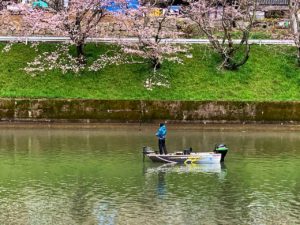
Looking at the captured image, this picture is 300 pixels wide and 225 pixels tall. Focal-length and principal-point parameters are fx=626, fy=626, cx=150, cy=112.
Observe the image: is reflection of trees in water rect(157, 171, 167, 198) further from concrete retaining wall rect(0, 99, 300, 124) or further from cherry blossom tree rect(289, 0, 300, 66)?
cherry blossom tree rect(289, 0, 300, 66)

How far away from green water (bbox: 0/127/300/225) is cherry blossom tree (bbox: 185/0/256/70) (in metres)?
11.7

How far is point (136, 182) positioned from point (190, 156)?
14.9ft

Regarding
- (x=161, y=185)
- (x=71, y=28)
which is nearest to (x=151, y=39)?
(x=71, y=28)

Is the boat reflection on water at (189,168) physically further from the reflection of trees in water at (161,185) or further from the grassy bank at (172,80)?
the grassy bank at (172,80)

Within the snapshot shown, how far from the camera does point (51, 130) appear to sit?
33469 millimetres

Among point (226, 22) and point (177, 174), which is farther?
point (226, 22)

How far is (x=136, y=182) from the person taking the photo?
68.3ft

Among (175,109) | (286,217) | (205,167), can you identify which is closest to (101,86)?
(175,109)

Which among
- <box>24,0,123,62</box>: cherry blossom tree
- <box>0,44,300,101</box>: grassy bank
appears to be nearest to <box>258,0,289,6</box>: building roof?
<box>0,44,300,101</box>: grassy bank

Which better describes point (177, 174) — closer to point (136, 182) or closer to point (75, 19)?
point (136, 182)

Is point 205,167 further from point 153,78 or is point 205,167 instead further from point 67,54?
point 67,54

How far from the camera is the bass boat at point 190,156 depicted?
24.8m

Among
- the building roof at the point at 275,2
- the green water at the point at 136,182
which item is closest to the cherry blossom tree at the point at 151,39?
the building roof at the point at 275,2

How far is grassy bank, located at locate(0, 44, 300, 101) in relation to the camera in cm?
3797
